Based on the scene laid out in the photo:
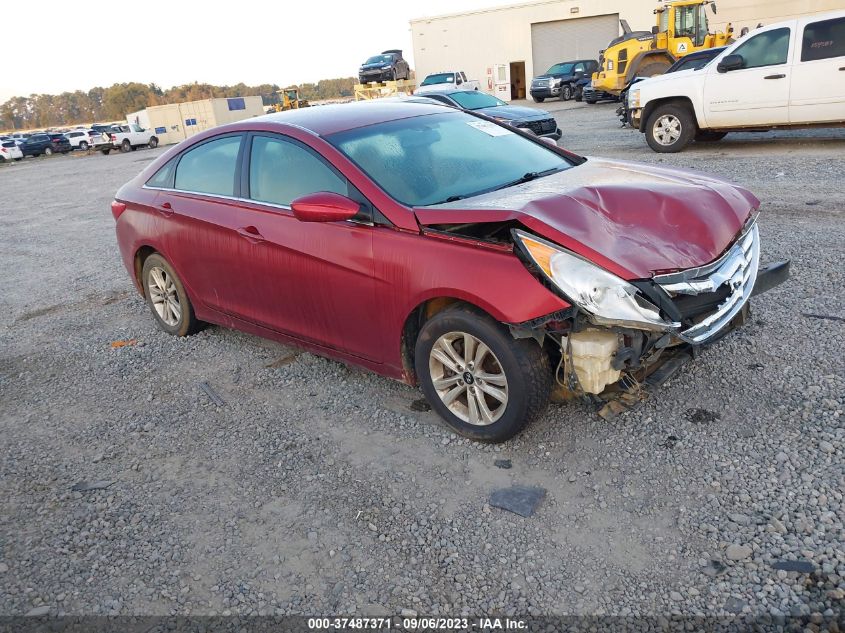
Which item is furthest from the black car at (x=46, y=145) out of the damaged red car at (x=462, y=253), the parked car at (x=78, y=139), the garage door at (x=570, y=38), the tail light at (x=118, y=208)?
the damaged red car at (x=462, y=253)

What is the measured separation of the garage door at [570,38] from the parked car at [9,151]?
1281 inches

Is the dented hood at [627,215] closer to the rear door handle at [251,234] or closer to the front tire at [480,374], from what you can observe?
the front tire at [480,374]

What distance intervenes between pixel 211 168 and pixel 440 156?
1709mm

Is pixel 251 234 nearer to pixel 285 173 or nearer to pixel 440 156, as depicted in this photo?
pixel 285 173

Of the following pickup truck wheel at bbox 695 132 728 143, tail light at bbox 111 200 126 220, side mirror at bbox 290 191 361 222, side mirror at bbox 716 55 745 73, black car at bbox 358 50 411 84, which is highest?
black car at bbox 358 50 411 84

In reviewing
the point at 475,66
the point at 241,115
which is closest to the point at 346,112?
the point at 475,66

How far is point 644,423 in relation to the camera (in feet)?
11.3

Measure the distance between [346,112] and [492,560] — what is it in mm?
3020

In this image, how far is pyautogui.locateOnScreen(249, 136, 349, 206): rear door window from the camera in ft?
12.7

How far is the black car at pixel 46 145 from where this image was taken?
42.8 meters

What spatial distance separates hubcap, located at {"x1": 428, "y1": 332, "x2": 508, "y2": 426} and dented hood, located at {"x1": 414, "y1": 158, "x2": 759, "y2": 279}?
607 mm

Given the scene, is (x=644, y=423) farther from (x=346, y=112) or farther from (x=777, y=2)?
(x=777, y=2)

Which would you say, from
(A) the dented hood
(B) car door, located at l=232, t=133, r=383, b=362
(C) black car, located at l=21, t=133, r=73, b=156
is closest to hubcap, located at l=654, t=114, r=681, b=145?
(A) the dented hood

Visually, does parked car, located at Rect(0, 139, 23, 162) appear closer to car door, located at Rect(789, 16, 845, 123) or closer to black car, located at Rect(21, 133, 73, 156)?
black car, located at Rect(21, 133, 73, 156)
